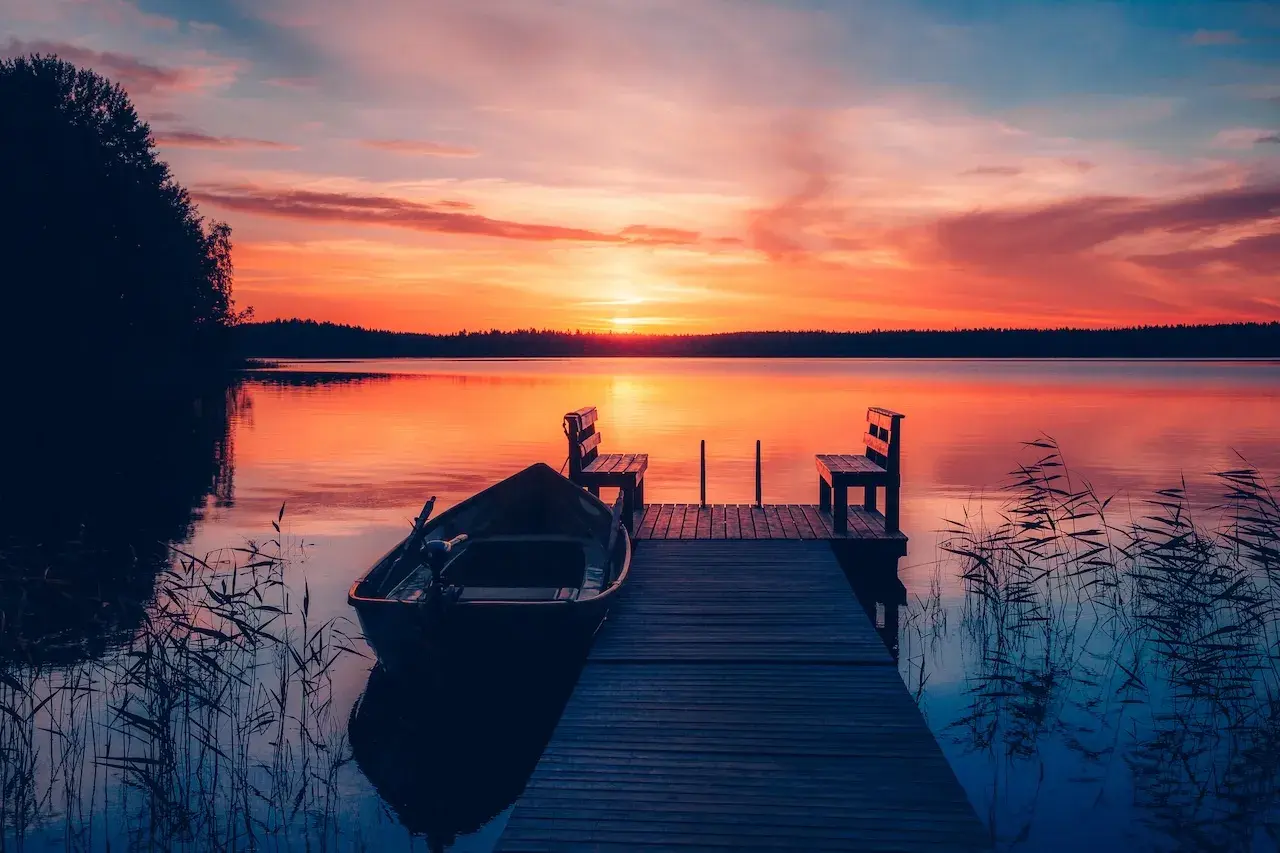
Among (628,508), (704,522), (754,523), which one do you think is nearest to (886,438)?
(754,523)

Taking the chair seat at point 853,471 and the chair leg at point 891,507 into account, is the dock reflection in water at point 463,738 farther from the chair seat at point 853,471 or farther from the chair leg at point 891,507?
the chair leg at point 891,507

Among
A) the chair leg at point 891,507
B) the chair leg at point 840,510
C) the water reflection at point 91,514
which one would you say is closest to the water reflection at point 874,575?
the chair leg at point 840,510

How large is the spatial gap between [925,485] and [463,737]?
17.7m

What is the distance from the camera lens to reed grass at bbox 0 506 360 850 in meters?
6.53

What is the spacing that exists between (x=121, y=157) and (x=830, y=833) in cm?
3969

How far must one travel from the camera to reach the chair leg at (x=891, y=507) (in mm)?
12008

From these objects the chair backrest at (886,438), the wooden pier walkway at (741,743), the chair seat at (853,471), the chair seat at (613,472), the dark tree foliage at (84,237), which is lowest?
the wooden pier walkway at (741,743)

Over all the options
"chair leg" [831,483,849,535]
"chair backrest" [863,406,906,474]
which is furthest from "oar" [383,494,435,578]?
"chair backrest" [863,406,906,474]

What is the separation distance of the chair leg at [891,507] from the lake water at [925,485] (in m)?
1.20

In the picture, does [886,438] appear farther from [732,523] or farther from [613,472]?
[613,472]

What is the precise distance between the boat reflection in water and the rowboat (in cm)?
22

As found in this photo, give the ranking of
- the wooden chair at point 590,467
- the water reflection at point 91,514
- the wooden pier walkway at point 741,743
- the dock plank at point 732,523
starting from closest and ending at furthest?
the wooden pier walkway at point 741,743
the water reflection at point 91,514
the dock plank at point 732,523
the wooden chair at point 590,467

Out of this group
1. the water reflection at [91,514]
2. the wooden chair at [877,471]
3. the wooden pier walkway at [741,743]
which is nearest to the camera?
the wooden pier walkway at [741,743]

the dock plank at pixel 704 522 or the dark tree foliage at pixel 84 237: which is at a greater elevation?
the dark tree foliage at pixel 84 237
